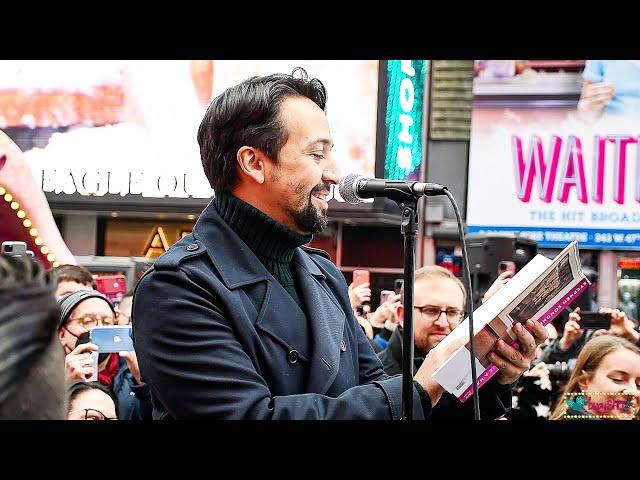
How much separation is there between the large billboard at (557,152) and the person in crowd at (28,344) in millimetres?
14862

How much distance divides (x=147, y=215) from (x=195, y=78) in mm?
2231

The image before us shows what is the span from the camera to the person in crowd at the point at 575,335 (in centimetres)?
739

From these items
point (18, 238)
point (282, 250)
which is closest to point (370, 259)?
point (18, 238)

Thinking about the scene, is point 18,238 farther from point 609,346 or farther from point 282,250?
point 282,250

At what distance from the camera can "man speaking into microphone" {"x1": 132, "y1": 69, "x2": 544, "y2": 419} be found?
239 centimetres

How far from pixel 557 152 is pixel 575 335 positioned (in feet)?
28.8

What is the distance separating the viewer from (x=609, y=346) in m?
5.32

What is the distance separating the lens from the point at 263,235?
2.64 meters

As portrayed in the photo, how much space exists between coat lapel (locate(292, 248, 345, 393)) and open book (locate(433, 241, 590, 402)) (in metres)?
0.25

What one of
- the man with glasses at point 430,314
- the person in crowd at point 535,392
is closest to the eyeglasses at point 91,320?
the man with glasses at point 430,314

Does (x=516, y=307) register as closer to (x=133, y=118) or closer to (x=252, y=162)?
(x=252, y=162)

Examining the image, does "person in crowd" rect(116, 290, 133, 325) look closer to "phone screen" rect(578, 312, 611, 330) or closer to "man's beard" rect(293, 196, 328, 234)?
"phone screen" rect(578, 312, 611, 330)

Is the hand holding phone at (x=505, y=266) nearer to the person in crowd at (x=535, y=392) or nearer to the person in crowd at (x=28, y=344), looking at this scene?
the person in crowd at (x=535, y=392)

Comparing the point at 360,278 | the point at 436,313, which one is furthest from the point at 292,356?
the point at 360,278
